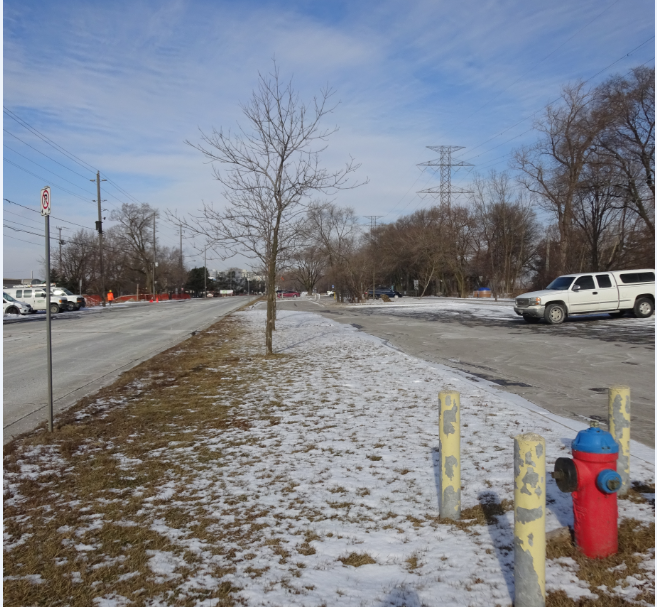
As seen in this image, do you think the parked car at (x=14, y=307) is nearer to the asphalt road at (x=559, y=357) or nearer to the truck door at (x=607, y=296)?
the asphalt road at (x=559, y=357)

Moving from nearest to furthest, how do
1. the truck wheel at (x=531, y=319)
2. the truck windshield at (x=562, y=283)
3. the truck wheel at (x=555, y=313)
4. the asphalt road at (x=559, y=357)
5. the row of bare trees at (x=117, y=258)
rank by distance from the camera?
the asphalt road at (x=559, y=357) < the truck wheel at (x=555, y=313) < the truck windshield at (x=562, y=283) < the truck wheel at (x=531, y=319) < the row of bare trees at (x=117, y=258)

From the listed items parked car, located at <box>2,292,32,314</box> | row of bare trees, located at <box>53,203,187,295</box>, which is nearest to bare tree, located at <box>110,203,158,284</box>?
row of bare trees, located at <box>53,203,187,295</box>

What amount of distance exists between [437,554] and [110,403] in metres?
5.82

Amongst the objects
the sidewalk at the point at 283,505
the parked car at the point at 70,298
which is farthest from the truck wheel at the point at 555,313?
the parked car at the point at 70,298

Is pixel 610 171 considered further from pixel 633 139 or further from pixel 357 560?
pixel 357 560

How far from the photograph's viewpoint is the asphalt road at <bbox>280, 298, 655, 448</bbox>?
24.3 ft

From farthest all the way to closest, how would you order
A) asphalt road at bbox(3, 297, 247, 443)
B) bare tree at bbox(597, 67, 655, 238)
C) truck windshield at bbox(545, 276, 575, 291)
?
bare tree at bbox(597, 67, 655, 238), truck windshield at bbox(545, 276, 575, 291), asphalt road at bbox(3, 297, 247, 443)

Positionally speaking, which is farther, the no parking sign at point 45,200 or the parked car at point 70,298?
the parked car at point 70,298

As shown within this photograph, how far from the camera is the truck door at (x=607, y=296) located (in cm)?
1956

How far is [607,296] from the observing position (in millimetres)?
19578

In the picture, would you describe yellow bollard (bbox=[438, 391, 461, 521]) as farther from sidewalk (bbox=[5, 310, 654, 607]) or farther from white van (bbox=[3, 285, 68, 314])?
white van (bbox=[3, 285, 68, 314])

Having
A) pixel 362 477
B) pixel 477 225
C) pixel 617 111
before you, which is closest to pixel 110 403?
pixel 362 477

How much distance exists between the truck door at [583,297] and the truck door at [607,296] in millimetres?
157

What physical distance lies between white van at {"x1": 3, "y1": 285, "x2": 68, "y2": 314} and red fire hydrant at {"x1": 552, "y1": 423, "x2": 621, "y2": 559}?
38.3 m
